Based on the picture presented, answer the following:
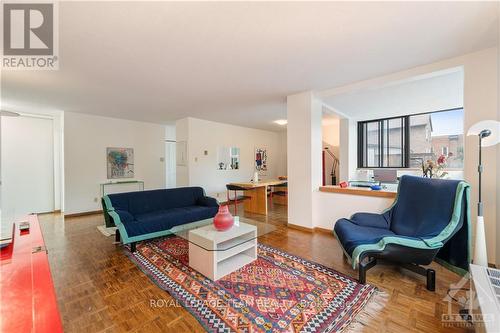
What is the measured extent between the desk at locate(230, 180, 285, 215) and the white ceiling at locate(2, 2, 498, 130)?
2.12 metres

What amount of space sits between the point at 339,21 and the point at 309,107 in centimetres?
183

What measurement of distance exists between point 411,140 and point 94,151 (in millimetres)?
7747

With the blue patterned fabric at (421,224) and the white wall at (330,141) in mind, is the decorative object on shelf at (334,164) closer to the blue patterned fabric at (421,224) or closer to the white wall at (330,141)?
the white wall at (330,141)

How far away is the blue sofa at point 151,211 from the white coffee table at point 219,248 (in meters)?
0.57

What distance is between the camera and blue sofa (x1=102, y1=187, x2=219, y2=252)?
2873 millimetres

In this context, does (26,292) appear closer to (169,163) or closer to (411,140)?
(169,163)

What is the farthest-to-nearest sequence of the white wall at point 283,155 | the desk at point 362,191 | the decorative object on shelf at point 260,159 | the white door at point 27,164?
the white wall at point 283,155, the decorative object on shelf at point 260,159, the white door at point 27,164, the desk at point 362,191

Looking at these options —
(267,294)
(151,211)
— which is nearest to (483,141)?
(267,294)

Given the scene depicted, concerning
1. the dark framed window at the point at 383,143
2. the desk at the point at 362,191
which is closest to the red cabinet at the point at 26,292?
the desk at the point at 362,191

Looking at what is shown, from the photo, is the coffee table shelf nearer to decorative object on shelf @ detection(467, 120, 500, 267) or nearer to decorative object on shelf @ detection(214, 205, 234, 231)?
decorative object on shelf @ detection(214, 205, 234, 231)

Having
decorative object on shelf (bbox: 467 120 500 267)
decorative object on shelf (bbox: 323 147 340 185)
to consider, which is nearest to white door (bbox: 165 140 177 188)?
decorative object on shelf (bbox: 323 147 340 185)

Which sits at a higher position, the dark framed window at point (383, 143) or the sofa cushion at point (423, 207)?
the dark framed window at point (383, 143)

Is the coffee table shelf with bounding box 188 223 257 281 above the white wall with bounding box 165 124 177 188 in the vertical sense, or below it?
below

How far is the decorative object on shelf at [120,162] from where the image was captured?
5.47 meters
